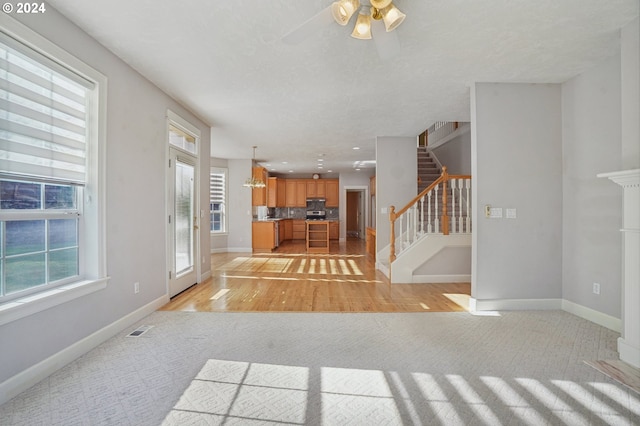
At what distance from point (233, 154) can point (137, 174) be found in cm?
494

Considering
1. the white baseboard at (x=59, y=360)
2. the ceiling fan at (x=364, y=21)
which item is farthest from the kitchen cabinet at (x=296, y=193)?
the ceiling fan at (x=364, y=21)

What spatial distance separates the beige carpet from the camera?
5.70 ft

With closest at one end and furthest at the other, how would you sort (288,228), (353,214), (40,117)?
(40,117) → (288,228) → (353,214)

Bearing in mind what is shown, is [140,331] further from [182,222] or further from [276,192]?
[276,192]

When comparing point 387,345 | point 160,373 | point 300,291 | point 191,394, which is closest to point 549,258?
point 387,345

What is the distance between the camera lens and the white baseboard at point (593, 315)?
2935 millimetres

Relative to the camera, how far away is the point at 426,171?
7.53 meters

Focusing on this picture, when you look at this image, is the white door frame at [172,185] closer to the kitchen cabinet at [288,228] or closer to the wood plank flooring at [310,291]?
the wood plank flooring at [310,291]

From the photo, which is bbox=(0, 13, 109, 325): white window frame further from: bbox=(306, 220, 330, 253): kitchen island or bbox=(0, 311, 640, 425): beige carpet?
bbox=(306, 220, 330, 253): kitchen island

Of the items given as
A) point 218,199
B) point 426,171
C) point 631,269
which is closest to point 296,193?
point 218,199

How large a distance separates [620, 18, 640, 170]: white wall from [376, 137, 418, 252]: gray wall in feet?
12.4

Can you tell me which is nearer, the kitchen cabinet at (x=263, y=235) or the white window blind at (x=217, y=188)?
the white window blind at (x=217, y=188)

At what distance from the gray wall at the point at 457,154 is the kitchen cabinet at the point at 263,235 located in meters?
5.08

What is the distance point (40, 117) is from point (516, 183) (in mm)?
4650
